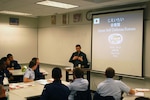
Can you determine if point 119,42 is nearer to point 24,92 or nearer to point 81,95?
point 81,95

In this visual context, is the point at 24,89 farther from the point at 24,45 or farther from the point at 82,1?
the point at 24,45

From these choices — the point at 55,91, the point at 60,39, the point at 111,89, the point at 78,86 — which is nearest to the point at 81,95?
the point at 78,86

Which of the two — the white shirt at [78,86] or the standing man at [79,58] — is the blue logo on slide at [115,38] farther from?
the white shirt at [78,86]

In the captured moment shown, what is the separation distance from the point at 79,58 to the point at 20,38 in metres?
3.18

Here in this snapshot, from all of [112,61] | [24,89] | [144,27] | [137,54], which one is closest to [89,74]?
[112,61]

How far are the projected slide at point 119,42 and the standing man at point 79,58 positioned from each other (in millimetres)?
299

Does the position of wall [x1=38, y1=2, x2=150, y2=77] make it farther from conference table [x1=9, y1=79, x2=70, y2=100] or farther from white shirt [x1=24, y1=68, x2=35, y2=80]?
conference table [x1=9, y1=79, x2=70, y2=100]

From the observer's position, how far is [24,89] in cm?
370

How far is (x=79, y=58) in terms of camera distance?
21.1 ft

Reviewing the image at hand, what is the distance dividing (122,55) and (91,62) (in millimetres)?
1195

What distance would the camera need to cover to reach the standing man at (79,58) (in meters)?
6.38

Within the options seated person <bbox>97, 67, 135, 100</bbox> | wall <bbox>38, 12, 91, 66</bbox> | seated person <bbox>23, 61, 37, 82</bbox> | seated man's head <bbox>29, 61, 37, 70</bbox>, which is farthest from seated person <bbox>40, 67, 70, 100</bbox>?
wall <bbox>38, 12, 91, 66</bbox>

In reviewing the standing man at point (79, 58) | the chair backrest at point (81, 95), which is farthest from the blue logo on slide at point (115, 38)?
the chair backrest at point (81, 95)

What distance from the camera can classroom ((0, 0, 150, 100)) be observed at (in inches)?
248
